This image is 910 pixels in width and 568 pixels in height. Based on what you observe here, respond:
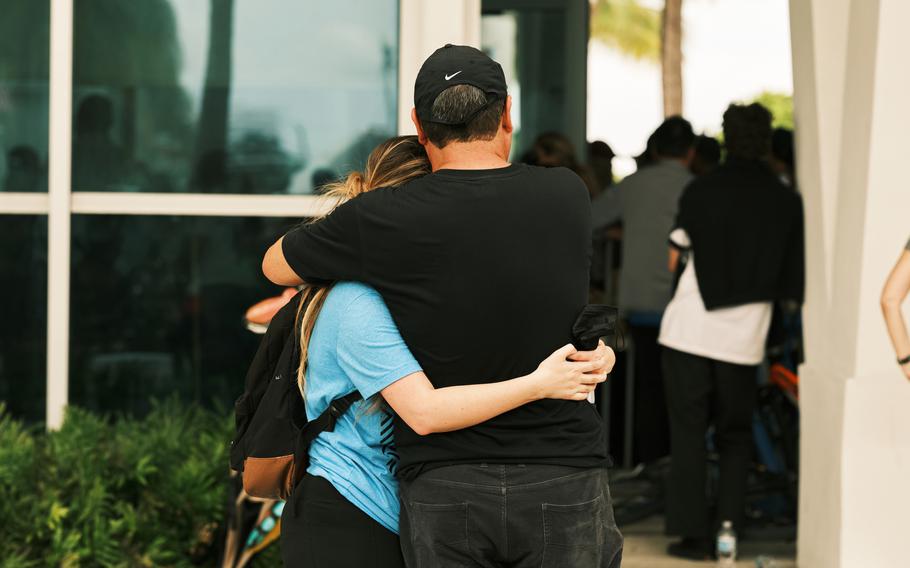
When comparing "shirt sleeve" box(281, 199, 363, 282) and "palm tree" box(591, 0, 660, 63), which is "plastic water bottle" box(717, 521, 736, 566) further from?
"palm tree" box(591, 0, 660, 63)

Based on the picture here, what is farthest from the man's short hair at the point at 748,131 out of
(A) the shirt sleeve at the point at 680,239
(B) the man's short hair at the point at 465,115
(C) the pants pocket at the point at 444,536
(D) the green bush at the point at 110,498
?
(C) the pants pocket at the point at 444,536

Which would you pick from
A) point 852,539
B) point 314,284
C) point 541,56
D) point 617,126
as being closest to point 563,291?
point 314,284

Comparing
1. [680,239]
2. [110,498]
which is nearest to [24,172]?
[110,498]

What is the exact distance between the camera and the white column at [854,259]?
470 centimetres

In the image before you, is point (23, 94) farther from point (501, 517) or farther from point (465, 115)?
point (501, 517)

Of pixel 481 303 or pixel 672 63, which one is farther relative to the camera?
pixel 672 63

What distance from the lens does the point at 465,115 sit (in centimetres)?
245

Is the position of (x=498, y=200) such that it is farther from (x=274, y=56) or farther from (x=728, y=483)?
(x=728, y=483)

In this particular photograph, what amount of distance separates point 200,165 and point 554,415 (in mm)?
3391

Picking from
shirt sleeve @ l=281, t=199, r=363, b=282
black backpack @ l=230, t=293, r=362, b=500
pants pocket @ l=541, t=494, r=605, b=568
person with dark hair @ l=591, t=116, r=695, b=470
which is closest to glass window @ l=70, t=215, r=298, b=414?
person with dark hair @ l=591, t=116, r=695, b=470

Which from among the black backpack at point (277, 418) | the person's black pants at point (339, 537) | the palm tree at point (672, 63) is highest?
the palm tree at point (672, 63)

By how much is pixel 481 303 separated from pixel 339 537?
55cm

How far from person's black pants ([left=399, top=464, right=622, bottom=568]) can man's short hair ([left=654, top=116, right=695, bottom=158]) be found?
4.63m

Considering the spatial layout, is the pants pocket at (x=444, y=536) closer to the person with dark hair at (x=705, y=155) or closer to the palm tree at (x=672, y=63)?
the person with dark hair at (x=705, y=155)
